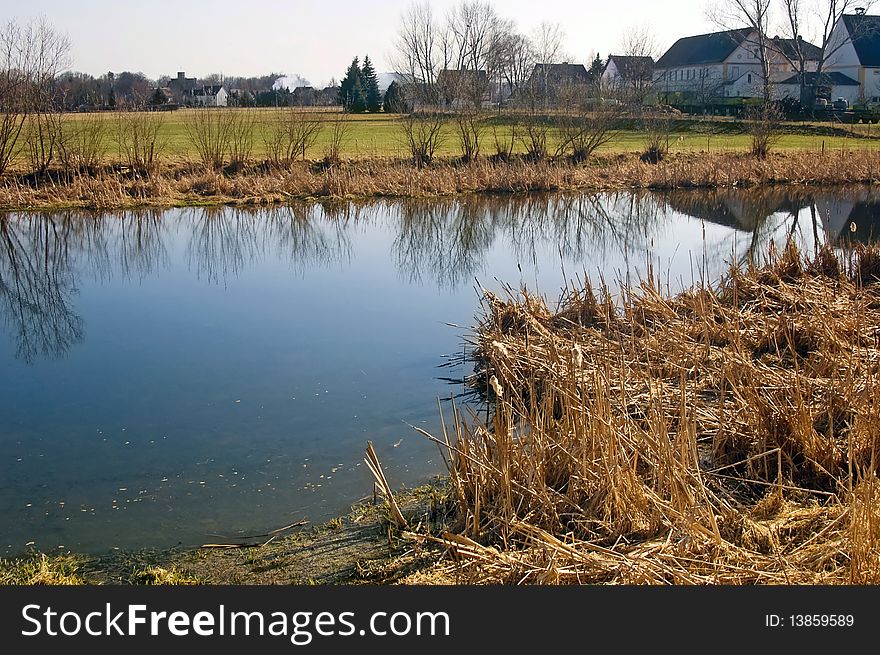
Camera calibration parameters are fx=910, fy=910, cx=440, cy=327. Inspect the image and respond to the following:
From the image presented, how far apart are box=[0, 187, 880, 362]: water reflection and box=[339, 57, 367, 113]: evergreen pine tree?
32561 mm

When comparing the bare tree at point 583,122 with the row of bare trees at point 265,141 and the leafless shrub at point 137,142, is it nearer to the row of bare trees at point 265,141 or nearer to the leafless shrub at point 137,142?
the row of bare trees at point 265,141

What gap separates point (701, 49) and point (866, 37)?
12.3 metres

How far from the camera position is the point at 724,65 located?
63.2 meters

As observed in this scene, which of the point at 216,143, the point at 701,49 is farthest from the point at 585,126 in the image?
the point at 701,49

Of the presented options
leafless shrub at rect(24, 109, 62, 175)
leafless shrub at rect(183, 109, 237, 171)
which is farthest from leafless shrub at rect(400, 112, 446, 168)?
leafless shrub at rect(24, 109, 62, 175)

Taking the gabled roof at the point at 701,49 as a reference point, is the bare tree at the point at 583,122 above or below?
below

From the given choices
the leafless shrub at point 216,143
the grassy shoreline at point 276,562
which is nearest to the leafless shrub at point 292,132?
the leafless shrub at point 216,143

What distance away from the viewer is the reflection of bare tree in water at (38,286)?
11039mm

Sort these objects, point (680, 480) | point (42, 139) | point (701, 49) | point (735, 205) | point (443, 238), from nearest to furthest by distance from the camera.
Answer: point (680, 480)
point (443, 238)
point (42, 139)
point (735, 205)
point (701, 49)

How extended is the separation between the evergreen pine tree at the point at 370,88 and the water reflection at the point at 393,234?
1353 inches

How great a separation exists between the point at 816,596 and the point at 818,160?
87.8 feet

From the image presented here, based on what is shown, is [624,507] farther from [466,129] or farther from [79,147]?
[466,129]

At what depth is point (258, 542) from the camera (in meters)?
5.68

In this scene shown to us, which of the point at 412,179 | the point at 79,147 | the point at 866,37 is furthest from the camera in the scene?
the point at 866,37
